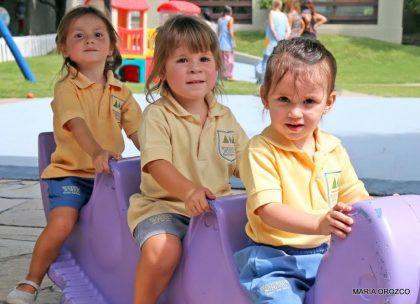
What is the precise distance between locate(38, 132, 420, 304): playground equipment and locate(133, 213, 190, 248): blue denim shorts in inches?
2.8

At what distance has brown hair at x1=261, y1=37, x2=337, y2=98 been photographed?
1849mm

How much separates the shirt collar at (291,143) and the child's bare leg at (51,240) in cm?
116

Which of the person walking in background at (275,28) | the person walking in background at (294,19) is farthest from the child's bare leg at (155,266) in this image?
the person walking in background at (294,19)

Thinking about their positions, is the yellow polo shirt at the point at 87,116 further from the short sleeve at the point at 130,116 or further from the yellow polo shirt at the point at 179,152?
the yellow polo shirt at the point at 179,152

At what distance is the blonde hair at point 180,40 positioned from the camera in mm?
2430

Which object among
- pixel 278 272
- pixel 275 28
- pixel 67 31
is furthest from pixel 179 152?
pixel 275 28

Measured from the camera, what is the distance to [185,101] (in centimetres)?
253

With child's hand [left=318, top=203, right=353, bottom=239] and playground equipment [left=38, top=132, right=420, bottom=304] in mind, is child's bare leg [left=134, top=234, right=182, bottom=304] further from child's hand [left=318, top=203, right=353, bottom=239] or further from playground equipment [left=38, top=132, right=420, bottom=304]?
child's hand [left=318, top=203, right=353, bottom=239]

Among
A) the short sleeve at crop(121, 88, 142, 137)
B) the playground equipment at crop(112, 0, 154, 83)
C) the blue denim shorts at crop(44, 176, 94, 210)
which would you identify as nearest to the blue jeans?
Result: the blue denim shorts at crop(44, 176, 94, 210)

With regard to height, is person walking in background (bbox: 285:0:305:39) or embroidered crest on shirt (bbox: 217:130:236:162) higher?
embroidered crest on shirt (bbox: 217:130:236:162)

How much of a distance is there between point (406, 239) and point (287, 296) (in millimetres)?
326

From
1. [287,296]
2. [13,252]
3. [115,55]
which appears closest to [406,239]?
[287,296]

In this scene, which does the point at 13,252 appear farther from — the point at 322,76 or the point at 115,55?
the point at 322,76

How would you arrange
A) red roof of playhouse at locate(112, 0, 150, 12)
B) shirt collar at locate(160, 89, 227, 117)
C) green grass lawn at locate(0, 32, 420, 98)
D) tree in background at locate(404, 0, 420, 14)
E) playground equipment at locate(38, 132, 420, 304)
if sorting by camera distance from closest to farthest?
1. playground equipment at locate(38, 132, 420, 304)
2. shirt collar at locate(160, 89, 227, 117)
3. green grass lawn at locate(0, 32, 420, 98)
4. red roof of playhouse at locate(112, 0, 150, 12)
5. tree in background at locate(404, 0, 420, 14)
